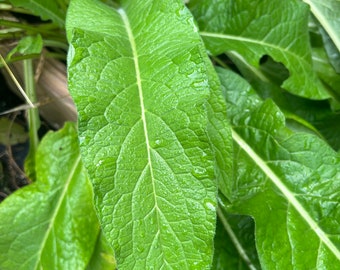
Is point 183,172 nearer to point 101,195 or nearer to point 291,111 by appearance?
point 101,195

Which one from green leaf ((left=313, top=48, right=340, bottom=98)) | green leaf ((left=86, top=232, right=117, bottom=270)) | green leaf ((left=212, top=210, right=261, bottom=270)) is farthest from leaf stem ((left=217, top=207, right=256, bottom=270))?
green leaf ((left=313, top=48, right=340, bottom=98))

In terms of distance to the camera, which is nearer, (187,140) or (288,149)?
(187,140)

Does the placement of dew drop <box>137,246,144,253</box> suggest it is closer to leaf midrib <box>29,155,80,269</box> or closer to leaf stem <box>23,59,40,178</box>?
leaf midrib <box>29,155,80,269</box>

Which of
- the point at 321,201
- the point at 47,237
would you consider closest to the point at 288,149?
the point at 321,201

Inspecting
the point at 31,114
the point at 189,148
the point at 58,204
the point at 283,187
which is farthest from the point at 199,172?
the point at 31,114

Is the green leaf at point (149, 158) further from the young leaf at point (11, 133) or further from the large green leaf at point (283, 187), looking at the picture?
the young leaf at point (11, 133)

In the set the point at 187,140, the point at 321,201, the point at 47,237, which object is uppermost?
the point at 187,140

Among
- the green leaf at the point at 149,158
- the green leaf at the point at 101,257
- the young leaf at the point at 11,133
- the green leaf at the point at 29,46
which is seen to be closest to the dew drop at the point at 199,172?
the green leaf at the point at 149,158
